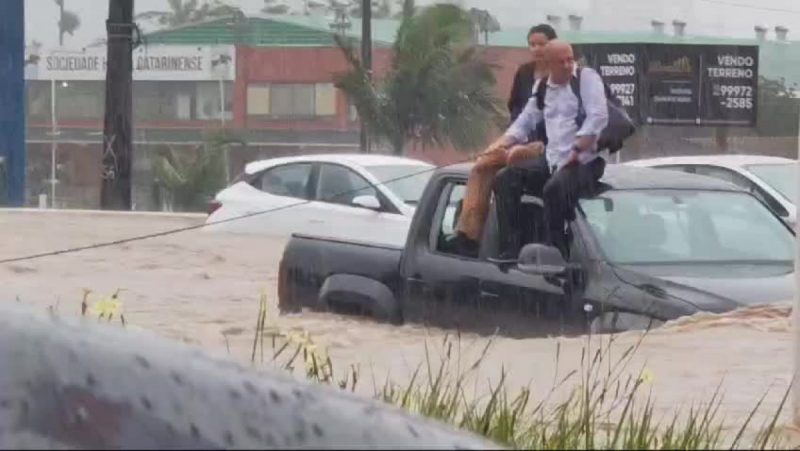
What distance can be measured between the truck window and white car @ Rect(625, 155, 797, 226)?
5973mm

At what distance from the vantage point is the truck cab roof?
10.6 meters

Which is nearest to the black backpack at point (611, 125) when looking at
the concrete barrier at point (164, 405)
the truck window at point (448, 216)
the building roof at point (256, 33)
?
the truck window at point (448, 216)

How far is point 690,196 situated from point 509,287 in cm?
125

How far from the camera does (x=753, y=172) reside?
57.7ft

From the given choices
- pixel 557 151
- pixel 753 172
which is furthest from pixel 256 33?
pixel 557 151

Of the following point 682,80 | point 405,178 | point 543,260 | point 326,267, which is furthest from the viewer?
point 682,80

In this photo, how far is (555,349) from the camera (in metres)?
9.30

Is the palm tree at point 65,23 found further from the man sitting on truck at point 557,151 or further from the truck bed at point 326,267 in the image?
the man sitting on truck at point 557,151

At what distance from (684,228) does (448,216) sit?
1.39 meters

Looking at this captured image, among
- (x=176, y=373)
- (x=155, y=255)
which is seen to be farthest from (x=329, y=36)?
(x=176, y=373)

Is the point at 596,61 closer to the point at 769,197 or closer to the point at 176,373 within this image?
the point at 769,197

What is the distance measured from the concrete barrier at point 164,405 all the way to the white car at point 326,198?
39.7 feet

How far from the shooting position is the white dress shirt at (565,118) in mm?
10789

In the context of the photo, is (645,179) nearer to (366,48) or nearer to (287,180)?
(287,180)
